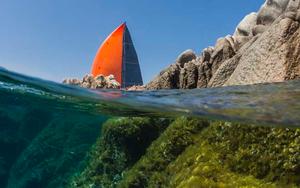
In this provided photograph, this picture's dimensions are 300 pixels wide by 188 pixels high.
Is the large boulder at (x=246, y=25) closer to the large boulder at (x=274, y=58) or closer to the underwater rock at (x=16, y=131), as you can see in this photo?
the large boulder at (x=274, y=58)

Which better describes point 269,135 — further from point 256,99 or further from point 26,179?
point 26,179

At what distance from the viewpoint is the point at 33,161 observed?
1477cm

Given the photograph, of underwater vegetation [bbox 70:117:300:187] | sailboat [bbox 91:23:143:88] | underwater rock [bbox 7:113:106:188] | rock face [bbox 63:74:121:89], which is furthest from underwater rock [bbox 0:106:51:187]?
sailboat [bbox 91:23:143:88]

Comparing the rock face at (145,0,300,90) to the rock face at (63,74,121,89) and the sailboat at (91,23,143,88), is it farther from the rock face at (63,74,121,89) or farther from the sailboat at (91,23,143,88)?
the sailboat at (91,23,143,88)

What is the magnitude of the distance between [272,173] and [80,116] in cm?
791

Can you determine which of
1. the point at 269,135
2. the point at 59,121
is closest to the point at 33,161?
the point at 59,121

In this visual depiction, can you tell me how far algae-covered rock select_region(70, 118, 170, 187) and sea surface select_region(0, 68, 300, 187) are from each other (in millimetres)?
328

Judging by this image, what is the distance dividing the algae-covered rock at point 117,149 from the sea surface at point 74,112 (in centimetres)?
33

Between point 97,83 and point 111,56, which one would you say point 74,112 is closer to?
point 97,83

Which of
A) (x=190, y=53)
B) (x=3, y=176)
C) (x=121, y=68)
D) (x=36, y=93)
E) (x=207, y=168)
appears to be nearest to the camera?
(x=207, y=168)

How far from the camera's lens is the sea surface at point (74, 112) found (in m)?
11.2

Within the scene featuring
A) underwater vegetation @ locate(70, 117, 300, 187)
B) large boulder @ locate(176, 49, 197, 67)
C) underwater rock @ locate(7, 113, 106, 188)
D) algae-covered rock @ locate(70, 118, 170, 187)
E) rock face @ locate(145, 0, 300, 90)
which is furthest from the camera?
large boulder @ locate(176, 49, 197, 67)

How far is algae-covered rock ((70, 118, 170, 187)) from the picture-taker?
41.8 feet

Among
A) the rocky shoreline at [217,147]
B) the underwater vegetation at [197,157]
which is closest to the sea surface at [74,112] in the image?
the rocky shoreline at [217,147]
